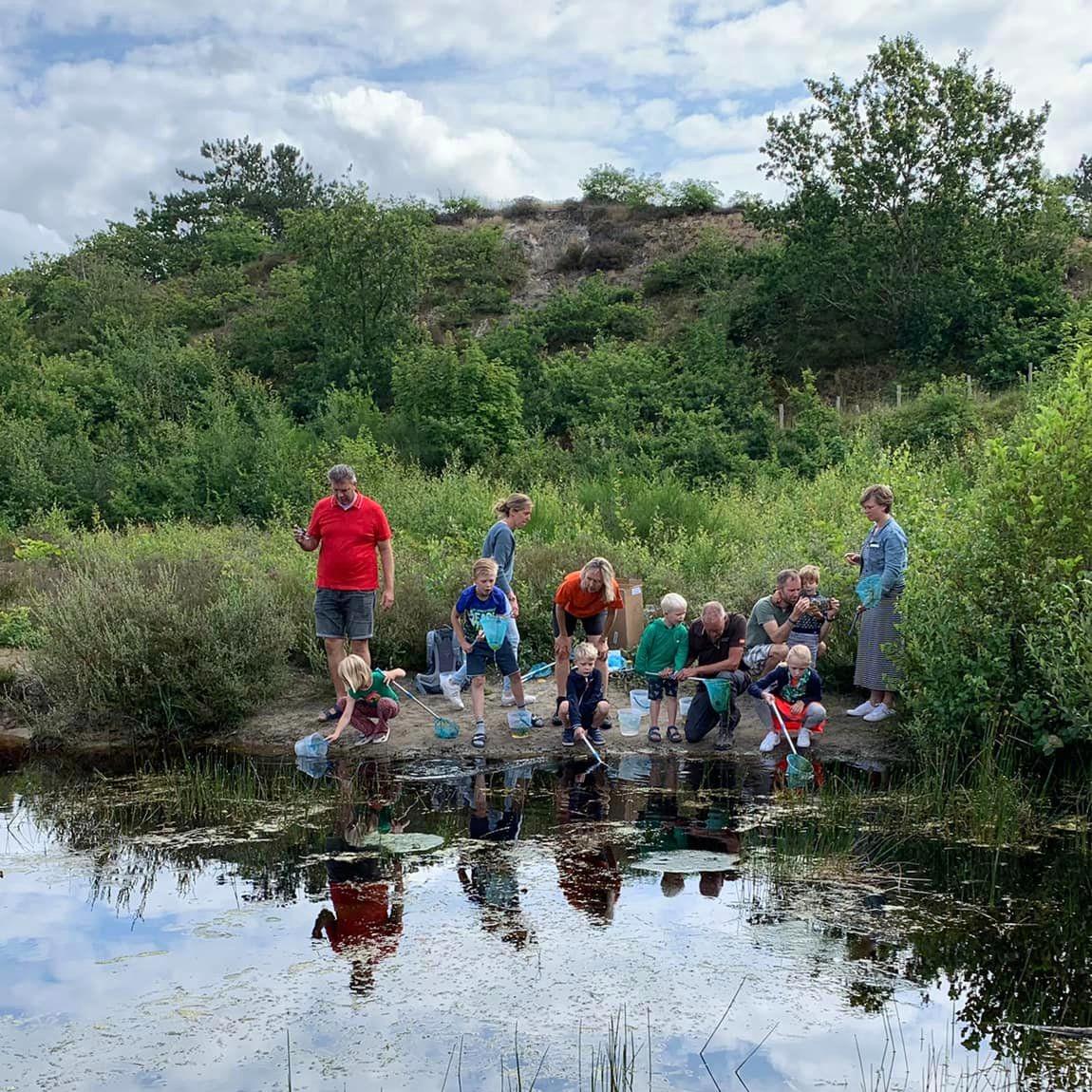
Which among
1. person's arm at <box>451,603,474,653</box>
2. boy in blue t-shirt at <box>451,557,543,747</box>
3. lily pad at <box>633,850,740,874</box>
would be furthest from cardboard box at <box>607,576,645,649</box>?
lily pad at <box>633,850,740,874</box>

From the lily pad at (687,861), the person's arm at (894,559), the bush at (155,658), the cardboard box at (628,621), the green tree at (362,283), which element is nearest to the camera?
the lily pad at (687,861)

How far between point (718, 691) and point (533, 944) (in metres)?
4.46

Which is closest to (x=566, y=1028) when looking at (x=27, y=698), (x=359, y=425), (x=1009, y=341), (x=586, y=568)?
(x=586, y=568)

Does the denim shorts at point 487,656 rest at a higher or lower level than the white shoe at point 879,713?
higher

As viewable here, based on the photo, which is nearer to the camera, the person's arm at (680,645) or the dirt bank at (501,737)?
the dirt bank at (501,737)

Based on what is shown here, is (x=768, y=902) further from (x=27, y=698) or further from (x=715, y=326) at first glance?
(x=715, y=326)

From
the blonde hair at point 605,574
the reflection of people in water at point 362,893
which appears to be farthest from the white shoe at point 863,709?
the reflection of people in water at point 362,893

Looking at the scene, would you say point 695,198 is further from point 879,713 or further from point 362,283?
point 879,713

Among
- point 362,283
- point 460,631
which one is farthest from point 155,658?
point 362,283

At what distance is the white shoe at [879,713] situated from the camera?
10305 millimetres

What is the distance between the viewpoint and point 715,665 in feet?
33.8

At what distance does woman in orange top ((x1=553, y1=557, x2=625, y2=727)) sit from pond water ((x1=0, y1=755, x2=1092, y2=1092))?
1.73 meters

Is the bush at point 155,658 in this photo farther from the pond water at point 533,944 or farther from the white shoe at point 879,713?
the white shoe at point 879,713

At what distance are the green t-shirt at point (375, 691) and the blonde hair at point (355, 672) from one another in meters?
0.10
